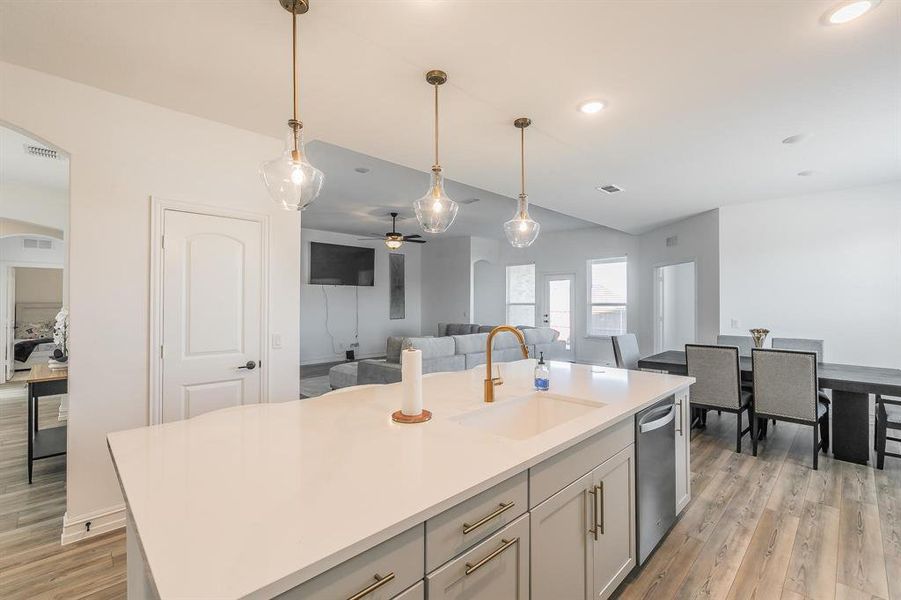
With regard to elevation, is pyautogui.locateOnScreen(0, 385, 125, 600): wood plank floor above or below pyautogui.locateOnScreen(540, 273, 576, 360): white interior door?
below

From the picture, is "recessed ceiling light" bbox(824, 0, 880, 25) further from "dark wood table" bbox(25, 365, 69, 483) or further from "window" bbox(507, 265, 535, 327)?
"window" bbox(507, 265, 535, 327)

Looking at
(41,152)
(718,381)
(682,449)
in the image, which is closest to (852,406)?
(718,381)

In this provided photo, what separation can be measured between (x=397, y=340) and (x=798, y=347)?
14.6 feet

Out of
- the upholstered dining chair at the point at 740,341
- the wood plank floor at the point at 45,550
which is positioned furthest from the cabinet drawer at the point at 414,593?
the upholstered dining chair at the point at 740,341

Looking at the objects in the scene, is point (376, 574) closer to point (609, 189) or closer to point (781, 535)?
point (781, 535)

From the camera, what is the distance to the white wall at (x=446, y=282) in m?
9.00

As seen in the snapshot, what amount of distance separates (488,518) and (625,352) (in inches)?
159

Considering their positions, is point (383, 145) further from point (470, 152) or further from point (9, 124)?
point (9, 124)

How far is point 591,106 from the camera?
255 cm

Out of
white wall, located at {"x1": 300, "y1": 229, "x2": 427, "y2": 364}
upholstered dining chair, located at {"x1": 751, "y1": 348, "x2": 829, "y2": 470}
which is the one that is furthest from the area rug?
upholstered dining chair, located at {"x1": 751, "y1": 348, "x2": 829, "y2": 470}

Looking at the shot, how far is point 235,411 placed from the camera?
1727 millimetres

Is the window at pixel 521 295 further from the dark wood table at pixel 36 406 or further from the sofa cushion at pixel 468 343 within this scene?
the dark wood table at pixel 36 406

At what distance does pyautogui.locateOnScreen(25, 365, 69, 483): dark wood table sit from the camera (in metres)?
2.90

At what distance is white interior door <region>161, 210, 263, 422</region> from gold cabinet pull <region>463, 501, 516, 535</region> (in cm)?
238
